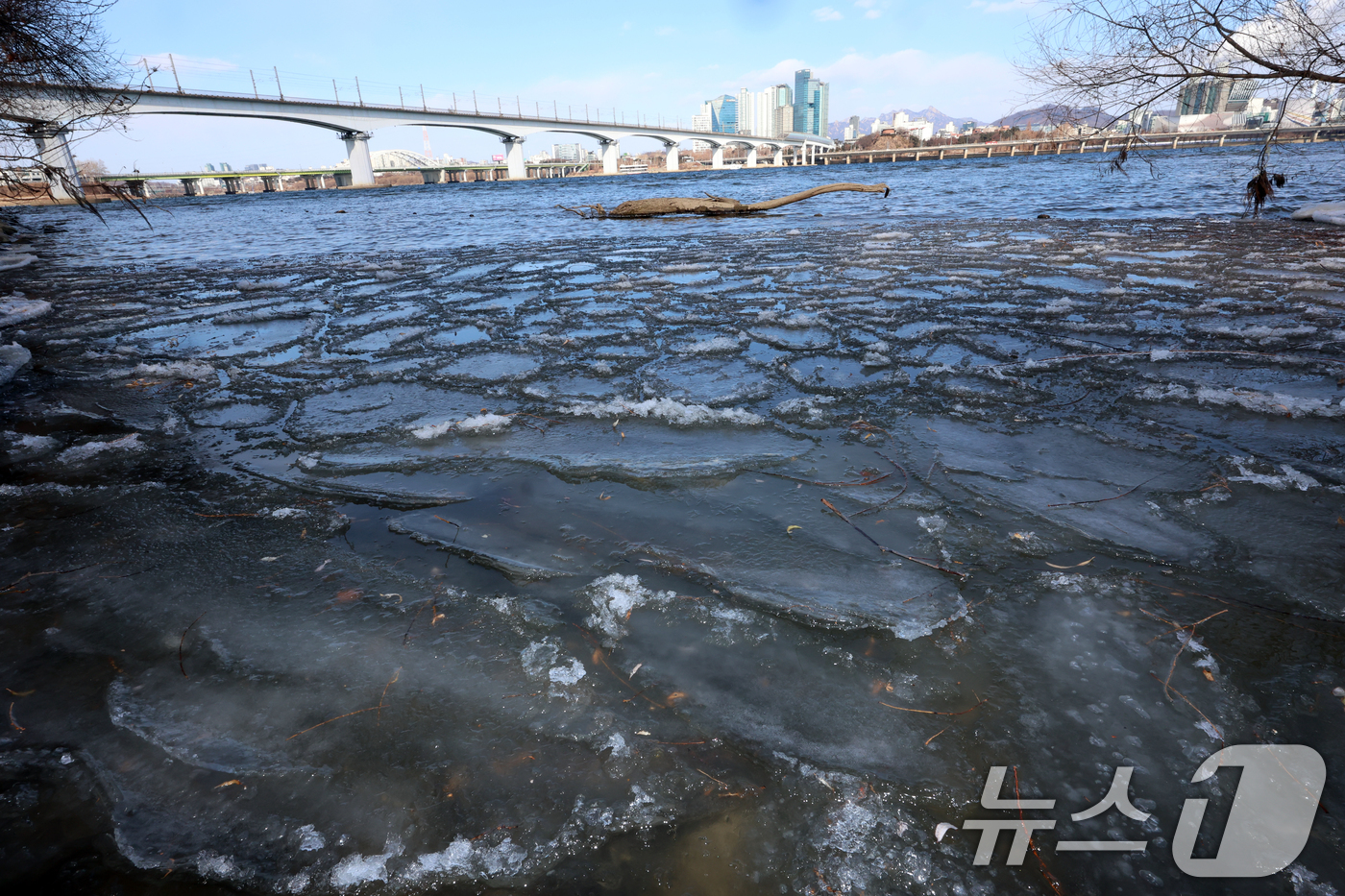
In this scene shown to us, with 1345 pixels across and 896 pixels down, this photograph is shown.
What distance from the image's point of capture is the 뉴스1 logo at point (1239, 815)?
1.03m

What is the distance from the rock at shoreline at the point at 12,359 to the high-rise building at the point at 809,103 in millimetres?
209177

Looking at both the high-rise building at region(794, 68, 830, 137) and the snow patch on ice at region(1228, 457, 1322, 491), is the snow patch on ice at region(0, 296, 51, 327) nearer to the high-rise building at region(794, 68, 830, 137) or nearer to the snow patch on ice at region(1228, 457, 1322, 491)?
the snow patch on ice at region(1228, 457, 1322, 491)

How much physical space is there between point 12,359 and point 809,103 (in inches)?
8794

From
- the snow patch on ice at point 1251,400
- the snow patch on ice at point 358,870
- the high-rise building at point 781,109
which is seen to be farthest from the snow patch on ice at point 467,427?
the high-rise building at point 781,109

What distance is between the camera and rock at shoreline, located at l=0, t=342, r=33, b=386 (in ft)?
12.6

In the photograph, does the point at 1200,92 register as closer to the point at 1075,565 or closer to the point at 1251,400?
the point at 1251,400

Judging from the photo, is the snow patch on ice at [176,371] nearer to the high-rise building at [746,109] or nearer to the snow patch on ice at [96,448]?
the snow patch on ice at [96,448]

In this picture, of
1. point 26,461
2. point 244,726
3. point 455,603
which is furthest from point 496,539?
point 26,461

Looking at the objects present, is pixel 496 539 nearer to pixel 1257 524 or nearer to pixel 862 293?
pixel 1257 524

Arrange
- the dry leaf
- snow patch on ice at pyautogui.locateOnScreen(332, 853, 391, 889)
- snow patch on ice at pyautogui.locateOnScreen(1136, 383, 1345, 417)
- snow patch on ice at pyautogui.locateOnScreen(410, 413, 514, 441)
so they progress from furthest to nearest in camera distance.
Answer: snow patch on ice at pyautogui.locateOnScreen(410, 413, 514, 441) → snow patch on ice at pyautogui.locateOnScreen(1136, 383, 1345, 417) → the dry leaf → snow patch on ice at pyautogui.locateOnScreen(332, 853, 391, 889)

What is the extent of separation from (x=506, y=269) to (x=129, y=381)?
4557 mm

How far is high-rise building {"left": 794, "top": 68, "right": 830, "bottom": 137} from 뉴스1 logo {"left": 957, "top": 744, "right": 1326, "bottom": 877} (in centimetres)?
21128

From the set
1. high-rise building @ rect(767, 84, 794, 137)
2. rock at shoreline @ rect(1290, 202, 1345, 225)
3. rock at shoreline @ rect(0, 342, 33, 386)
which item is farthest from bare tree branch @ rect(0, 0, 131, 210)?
high-rise building @ rect(767, 84, 794, 137)

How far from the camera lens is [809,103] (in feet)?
618
